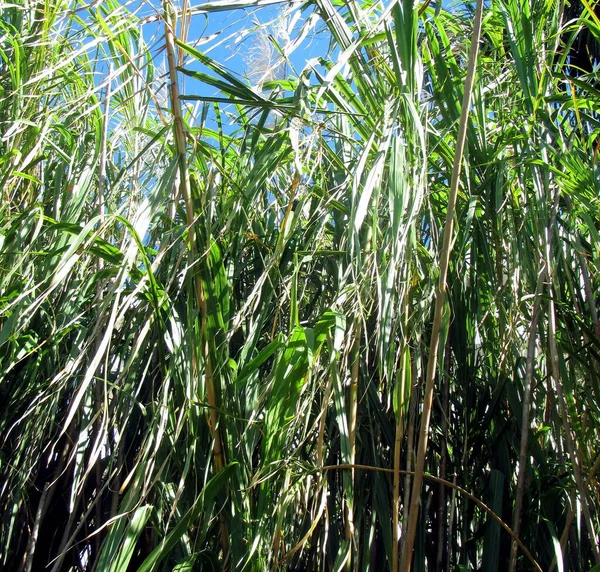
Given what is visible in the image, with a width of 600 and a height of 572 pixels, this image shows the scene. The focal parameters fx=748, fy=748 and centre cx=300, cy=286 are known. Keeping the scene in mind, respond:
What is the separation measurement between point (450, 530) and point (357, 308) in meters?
0.43

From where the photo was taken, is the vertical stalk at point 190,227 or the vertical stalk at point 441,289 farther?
the vertical stalk at point 190,227

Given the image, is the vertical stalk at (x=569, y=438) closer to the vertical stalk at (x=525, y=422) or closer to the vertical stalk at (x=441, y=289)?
the vertical stalk at (x=525, y=422)

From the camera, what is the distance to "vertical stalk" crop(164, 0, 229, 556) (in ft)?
3.44

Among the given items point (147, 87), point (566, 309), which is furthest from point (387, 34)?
point (566, 309)

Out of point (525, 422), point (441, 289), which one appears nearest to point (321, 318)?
point (441, 289)

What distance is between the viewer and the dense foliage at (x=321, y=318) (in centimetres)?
98

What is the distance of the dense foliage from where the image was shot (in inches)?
38.8

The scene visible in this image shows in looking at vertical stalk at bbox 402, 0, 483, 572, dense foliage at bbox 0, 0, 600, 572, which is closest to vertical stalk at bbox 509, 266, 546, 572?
dense foliage at bbox 0, 0, 600, 572

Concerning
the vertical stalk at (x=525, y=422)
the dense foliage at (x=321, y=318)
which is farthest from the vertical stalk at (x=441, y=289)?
the vertical stalk at (x=525, y=422)

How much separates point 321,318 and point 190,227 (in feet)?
0.73

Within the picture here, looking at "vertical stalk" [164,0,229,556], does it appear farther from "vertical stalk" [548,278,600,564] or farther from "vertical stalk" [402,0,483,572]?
"vertical stalk" [548,278,600,564]

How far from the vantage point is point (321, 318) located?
98cm

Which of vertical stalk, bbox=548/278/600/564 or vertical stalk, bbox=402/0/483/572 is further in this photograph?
vertical stalk, bbox=548/278/600/564

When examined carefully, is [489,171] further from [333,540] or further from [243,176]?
[333,540]
